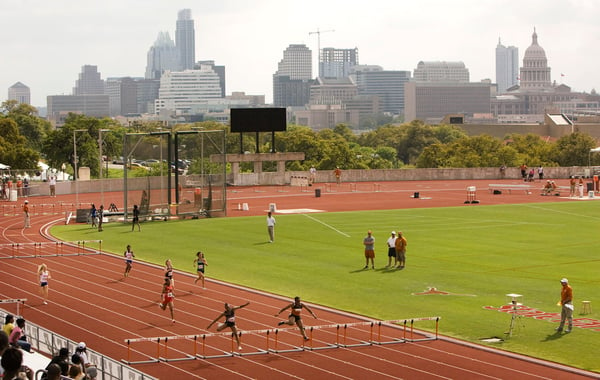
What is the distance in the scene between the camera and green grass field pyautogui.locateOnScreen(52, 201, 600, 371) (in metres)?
32.7

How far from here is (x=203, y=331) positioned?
3153 centimetres

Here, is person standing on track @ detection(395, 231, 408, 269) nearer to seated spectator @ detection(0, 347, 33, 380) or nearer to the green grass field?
the green grass field

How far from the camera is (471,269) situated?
43.3m

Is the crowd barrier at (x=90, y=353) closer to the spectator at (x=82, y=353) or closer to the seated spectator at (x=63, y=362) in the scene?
the spectator at (x=82, y=353)

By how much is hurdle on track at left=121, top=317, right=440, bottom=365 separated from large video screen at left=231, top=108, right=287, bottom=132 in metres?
72.2

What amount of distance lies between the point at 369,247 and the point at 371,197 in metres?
43.8

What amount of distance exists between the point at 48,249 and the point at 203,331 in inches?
940

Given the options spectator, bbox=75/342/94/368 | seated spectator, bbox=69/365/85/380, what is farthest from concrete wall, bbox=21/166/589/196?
seated spectator, bbox=69/365/85/380

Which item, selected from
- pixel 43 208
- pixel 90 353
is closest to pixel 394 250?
pixel 90 353

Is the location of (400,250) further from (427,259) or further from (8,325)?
(8,325)

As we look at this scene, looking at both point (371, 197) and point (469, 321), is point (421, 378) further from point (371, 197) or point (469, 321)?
point (371, 197)

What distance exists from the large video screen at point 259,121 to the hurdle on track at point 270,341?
72180 mm

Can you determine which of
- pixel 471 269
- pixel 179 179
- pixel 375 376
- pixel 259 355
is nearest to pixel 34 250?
A: pixel 179 179

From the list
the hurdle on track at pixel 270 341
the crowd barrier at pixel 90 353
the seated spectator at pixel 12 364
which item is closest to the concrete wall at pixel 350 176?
the hurdle on track at pixel 270 341
